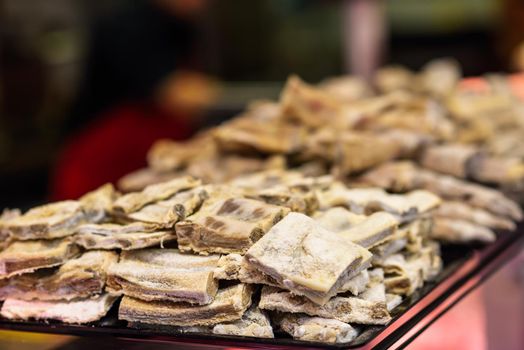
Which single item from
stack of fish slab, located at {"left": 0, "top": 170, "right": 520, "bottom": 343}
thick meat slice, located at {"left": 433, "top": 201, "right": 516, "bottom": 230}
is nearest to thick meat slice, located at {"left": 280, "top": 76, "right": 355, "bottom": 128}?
thick meat slice, located at {"left": 433, "top": 201, "right": 516, "bottom": 230}

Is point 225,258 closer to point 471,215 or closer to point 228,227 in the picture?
point 228,227

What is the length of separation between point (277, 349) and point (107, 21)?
11.5 ft

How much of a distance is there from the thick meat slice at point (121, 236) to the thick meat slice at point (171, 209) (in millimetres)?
16

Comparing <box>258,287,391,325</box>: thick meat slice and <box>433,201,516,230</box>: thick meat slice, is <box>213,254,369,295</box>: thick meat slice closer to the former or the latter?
<box>258,287,391,325</box>: thick meat slice

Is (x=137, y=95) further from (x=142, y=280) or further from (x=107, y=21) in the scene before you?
(x=142, y=280)

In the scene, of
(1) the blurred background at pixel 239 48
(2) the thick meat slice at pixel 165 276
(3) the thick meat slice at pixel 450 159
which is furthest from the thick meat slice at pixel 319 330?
(1) the blurred background at pixel 239 48

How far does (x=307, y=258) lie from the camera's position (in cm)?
142

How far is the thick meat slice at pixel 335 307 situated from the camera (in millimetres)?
1402

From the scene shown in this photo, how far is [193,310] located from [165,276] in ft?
0.26

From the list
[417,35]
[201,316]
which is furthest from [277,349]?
[417,35]

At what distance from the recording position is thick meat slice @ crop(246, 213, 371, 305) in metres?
1.38

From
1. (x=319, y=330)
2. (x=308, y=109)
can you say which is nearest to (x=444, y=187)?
(x=308, y=109)

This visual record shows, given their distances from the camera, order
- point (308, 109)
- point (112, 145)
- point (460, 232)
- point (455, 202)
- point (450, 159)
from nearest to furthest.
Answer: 1. point (460, 232)
2. point (455, 202)
3. point (450, 159)
4. point (308, 109)
5. point (112, 145)

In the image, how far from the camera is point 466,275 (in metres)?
1.75
